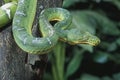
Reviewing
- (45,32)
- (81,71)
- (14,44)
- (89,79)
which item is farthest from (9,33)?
(81,71)

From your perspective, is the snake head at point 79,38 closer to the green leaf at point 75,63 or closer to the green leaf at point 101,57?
the green leaf at point 75,63

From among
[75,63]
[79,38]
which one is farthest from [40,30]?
[75,63]

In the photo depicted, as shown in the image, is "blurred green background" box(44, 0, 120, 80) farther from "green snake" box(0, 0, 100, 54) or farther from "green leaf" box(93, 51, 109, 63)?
"green snake" box(0, 0, 100, 54)

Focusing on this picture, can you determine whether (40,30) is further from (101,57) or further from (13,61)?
(101,57)

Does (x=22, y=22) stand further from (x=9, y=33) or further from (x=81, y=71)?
(x=81, y=71)

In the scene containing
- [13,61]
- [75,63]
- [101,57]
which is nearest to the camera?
[13,61]
